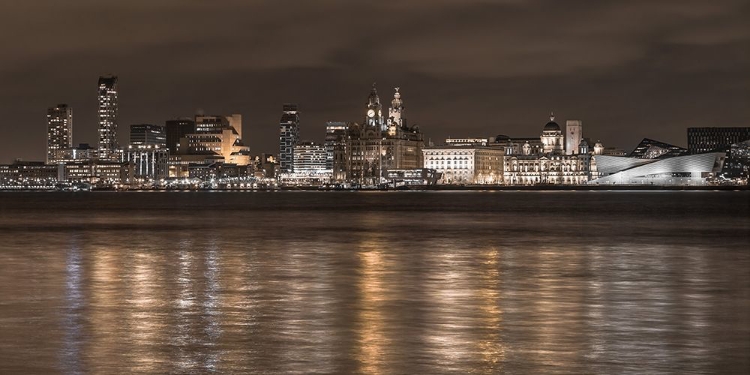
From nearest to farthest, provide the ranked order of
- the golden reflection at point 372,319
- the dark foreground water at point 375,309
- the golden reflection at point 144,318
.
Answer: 1. the golden reflection at point 372,319
2. the dark foreground water at point 375,309
3. the golden reflection at point 144,318

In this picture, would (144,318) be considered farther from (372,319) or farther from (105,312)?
(372,319)

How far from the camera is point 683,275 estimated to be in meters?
30.2

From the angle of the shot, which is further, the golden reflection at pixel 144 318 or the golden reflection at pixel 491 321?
the golden reflection at pixel 144 318

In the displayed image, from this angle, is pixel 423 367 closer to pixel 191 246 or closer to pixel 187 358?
pixel 187 358

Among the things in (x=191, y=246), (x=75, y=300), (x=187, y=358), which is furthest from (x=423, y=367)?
(x=191, y=246)

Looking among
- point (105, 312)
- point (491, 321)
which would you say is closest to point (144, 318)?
point (105, 312)

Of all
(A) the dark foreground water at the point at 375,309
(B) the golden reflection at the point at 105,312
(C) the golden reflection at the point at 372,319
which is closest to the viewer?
(C) the golden reflection at the point at 372,319

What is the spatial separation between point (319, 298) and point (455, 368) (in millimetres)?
8962

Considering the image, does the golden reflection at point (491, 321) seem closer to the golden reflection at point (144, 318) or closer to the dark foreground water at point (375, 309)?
the dark foreground water at point (375, 309)

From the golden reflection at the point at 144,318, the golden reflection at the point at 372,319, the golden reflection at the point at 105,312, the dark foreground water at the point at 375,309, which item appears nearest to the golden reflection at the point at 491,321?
the dark foreground water at the point at 375,309

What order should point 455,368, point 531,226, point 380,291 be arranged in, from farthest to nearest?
point 531,226 < point 380,291 < point 455,368

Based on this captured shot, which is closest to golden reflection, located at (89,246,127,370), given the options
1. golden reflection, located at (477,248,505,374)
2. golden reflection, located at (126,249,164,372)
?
golden reflection, located at (126,249,164,372)

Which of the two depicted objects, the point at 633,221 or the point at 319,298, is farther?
the point at 633,221

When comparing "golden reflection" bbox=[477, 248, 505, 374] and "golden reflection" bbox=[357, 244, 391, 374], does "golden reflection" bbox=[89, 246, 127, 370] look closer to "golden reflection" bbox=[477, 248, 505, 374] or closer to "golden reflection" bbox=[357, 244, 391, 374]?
"golden reflection" bbox=[357, 244, 391, 374]
